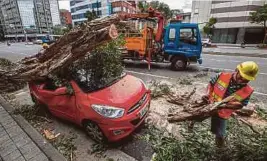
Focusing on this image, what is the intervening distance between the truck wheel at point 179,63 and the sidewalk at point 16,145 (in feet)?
24.9

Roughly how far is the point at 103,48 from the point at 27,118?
2.67 metres

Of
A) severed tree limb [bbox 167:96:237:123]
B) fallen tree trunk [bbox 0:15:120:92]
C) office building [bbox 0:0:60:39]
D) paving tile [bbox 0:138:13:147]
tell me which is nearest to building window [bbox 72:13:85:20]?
office building [bbox 0:0:60:39]

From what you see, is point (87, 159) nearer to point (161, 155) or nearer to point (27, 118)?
point (161, 155)

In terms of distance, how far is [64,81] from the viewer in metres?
3.84

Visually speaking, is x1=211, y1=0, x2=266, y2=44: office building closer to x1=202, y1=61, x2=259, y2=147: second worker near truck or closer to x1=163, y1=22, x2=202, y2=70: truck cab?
x1=163, y1=22, x2=202, y2=70: truck cab

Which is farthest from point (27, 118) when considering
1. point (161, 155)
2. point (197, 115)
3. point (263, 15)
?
point (263, 15)

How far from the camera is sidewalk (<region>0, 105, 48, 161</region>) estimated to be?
2.96 metres

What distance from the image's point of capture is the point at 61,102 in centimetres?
381

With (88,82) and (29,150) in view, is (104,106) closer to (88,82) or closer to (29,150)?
(88,82)

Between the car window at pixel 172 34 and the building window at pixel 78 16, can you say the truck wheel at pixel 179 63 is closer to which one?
the car window at pixel 172 34

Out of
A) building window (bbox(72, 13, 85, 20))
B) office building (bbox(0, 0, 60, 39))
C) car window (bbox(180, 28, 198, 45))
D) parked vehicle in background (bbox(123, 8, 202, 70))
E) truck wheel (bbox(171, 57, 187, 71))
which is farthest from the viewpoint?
office building (bbox(0, 0, 60, 39))

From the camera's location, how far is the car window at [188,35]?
8.67 meters

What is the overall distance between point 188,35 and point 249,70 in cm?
710

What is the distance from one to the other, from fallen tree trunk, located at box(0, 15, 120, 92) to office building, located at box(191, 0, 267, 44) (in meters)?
35.9
